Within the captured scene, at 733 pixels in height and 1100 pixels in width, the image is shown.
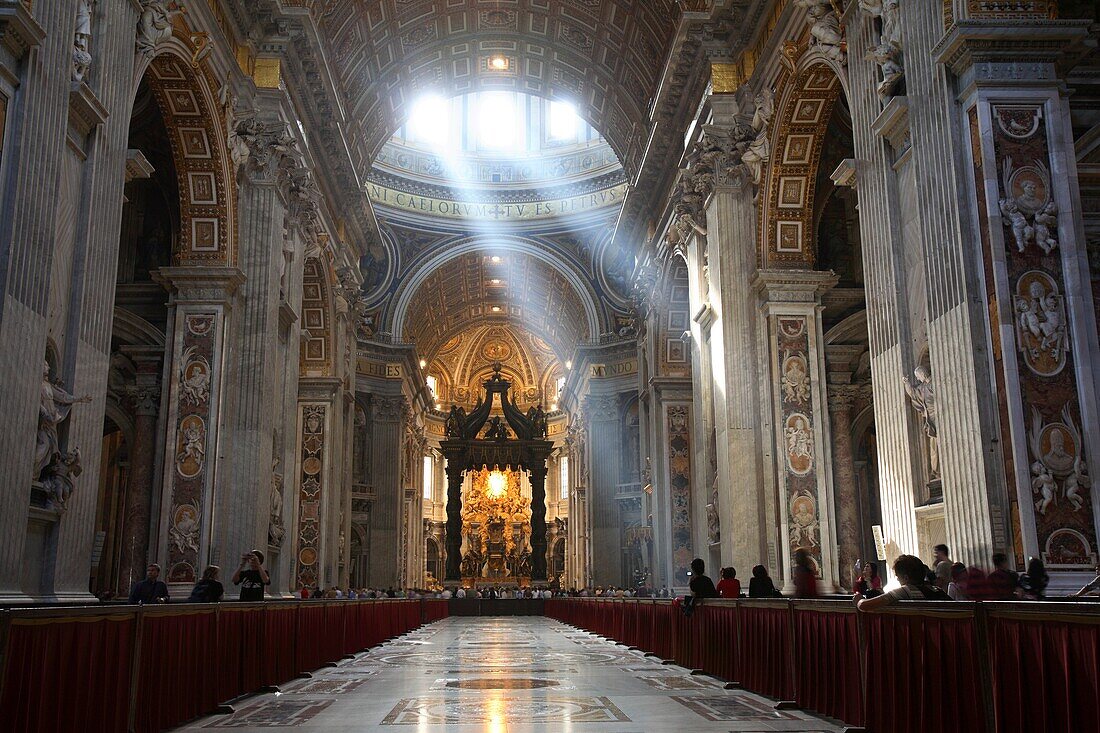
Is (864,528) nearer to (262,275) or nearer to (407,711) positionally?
(262,275)

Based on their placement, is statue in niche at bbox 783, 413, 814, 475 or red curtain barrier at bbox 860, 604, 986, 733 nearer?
red curtain barrier at bbox 860, 604, 986, 733

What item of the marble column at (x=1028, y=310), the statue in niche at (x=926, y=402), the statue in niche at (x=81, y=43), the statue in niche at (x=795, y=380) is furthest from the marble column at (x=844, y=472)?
the statue in niche at (x=81, y=43)

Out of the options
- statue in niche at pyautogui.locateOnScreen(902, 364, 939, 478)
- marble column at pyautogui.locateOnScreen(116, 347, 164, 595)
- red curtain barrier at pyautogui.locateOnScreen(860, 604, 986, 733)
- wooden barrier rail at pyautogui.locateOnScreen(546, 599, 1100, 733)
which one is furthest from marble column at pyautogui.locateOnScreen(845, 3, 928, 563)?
marble column at pyautogui.locateOnScreen(116, 347, 164, 595)

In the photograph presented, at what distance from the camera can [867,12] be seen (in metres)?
8.93

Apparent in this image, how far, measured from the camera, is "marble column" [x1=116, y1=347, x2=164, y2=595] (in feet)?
43.0

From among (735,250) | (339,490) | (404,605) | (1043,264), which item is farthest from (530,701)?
(339,490)

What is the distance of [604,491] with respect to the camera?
3309 centimetres

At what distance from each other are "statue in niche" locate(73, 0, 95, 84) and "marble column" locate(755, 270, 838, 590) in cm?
865

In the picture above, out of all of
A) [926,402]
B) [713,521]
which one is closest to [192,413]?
[713,521]

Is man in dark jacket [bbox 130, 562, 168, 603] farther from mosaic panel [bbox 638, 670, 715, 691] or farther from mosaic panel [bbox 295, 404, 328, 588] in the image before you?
mosaic panel [bbox 295, 404, 328, 588]

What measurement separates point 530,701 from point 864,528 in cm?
1023

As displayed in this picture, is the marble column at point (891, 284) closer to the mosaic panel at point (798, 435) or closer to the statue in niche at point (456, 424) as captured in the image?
the mosaic panel at point (798, 435)

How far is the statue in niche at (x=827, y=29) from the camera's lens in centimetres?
1021

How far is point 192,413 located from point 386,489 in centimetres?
1954
